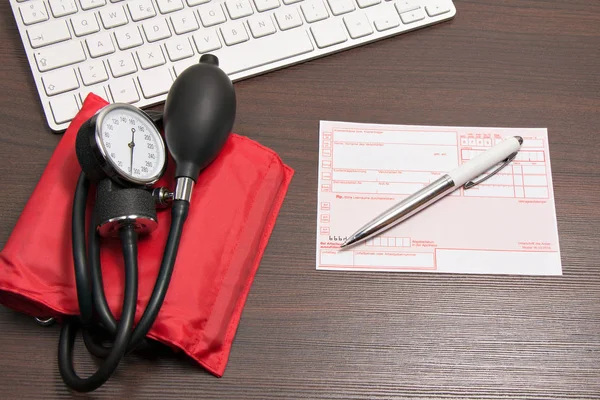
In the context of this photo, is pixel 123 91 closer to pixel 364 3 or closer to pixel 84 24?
pixel 84 24

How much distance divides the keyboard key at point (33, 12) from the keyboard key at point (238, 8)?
189mm

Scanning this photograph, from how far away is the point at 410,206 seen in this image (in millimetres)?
567

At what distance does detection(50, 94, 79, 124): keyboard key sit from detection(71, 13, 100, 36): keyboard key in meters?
0.07

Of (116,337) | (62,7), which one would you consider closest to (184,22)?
(62,7)

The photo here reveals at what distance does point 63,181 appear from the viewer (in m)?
0.52

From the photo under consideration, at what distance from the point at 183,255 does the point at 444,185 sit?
0.84 feet

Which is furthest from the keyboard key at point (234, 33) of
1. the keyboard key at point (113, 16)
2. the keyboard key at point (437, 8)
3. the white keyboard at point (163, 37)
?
the keyboard key at point (437, 8)

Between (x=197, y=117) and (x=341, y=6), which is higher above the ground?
(x=341, y=6)

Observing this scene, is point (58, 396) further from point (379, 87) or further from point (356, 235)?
point (379, 87)

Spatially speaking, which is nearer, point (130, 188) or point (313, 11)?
point (130, 188)

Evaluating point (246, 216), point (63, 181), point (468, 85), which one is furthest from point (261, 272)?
point (468, 85)

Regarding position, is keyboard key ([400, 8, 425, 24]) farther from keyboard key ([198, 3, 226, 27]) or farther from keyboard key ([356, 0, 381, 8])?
keyboard key ([198, 3, 226, 27])

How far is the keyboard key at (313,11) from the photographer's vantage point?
637 mm

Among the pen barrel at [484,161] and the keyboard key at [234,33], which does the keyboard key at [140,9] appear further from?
the pen barrel at [484,161]
